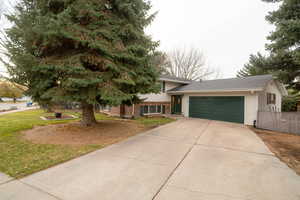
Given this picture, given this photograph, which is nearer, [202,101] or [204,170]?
[204,170]

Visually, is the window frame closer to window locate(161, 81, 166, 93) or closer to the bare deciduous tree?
window locate(161, 81, 166, 93)

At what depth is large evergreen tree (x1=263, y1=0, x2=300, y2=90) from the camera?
22.2 feet

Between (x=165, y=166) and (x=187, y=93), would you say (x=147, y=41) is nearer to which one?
(x=165, y=166)

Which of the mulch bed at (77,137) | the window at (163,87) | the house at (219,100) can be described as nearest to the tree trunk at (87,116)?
the mulch bed at (77,137)

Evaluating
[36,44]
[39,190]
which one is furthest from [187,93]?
[39,190]

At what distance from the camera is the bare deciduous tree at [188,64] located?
83.3ft

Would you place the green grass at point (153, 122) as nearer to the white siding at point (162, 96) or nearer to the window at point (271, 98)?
the white siding at point (162, 96)

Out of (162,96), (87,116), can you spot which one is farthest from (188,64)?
(87,116)

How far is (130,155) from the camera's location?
4.07m

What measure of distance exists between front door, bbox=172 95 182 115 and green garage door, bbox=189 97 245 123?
131 cm

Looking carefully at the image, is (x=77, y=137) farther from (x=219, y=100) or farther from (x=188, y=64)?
(x=188, y=64)

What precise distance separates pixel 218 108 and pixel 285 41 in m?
5.65

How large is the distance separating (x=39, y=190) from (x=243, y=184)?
3.87 m

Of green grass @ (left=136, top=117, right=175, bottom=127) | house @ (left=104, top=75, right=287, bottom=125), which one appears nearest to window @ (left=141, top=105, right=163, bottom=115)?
house @ (left=104, top=75, right=287, bottom=125)
